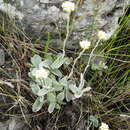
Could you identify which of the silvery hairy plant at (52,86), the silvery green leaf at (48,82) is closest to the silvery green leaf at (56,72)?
the silvery hairy plant at (52,86)

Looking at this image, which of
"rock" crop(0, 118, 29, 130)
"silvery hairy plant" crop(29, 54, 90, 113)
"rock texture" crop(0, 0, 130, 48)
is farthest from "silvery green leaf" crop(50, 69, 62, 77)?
"rock" crop(0, 118, 29, 130)

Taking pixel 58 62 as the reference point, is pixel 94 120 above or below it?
below

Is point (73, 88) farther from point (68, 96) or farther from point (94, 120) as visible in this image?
point (94, 120)

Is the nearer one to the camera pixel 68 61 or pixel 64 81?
pixel 64 81

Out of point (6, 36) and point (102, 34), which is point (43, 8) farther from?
point (102, 34)

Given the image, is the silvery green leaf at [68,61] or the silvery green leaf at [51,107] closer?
the silvery green leaf at [51,107]

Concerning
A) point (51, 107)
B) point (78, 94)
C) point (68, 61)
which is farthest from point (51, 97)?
point (68, 61)

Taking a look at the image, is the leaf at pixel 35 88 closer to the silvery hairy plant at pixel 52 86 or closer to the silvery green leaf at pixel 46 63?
the silvery hairy plant at pixel 52 86

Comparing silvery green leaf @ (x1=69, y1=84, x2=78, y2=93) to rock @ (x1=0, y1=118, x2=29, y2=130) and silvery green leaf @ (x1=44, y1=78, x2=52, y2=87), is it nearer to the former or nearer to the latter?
silvery green leaf @ (x1=44, y1=78, x2=52, y2=87)
